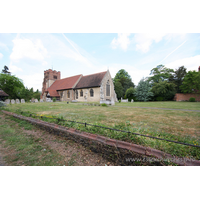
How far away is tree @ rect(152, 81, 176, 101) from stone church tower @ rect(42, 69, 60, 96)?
3519 centimetres

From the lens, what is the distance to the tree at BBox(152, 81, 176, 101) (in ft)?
93.0

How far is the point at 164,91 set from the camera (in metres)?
28.0

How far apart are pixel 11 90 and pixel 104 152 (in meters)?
44.9

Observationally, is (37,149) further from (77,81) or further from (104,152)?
(77,81)

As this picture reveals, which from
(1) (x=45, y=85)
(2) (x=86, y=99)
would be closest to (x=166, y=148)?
(2) (x=86, y=99)

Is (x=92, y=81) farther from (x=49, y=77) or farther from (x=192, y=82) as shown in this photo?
(x=192, y=82)

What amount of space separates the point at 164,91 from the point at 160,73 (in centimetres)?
1817

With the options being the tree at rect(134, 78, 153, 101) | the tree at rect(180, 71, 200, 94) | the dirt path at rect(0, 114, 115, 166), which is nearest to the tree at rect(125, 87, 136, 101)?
the tree at rect(134, 78, 153, 101)

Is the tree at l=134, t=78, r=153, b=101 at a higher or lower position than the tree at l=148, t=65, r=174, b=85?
lower

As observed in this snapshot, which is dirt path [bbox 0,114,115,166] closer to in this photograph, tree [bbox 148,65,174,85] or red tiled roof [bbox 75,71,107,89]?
red tiled roof [bbox 75,71,107,89]

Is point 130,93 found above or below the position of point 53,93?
below

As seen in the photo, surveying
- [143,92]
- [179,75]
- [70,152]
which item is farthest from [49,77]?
[179,75]

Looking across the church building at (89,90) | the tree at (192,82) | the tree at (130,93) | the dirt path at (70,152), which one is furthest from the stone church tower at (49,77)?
the tree at (192,82)

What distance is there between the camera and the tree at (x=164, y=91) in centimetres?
2836
